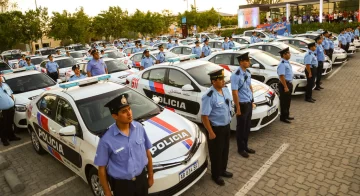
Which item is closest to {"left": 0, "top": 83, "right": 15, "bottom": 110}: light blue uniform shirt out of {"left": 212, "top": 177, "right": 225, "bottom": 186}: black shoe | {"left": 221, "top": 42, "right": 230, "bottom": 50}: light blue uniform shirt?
{"left": 212, "top": 177, "right": 225, "bottom": 186}: black shoe

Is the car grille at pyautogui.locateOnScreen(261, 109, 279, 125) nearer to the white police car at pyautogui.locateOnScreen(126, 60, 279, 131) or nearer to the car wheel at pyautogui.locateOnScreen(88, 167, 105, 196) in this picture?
the white police car at pyautogui.locateOnScreen(126, 60, 279, 131)

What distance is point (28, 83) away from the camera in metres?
7.95

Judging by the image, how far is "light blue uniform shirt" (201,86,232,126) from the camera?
3.80 metres

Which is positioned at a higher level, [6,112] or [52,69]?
[52,69]

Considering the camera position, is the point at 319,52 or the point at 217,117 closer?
the point at 217,117

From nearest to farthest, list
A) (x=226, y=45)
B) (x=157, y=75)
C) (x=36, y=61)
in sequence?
(x=157, y=75), (x=226, y=45), (x=36, y=61)

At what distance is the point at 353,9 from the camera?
96.0ft

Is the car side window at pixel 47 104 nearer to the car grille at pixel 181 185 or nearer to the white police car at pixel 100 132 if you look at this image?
the white police car at pixel 100 132

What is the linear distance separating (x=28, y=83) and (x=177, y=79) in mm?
4635

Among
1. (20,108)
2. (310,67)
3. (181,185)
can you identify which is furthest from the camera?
(310,67)

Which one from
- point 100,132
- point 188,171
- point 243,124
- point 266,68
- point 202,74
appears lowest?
point 188,171

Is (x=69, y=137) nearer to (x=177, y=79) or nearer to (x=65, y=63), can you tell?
(x=177, y=79)

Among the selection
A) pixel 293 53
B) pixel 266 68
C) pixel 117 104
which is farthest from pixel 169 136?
pixel 293 53

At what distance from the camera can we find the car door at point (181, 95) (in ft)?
19.3
